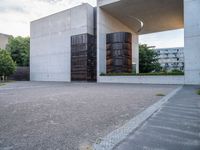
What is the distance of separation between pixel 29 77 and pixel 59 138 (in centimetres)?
3477

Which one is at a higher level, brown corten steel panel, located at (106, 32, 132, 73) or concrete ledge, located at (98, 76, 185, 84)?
brown corten steel panel, located at (106, 32, 132, 73)

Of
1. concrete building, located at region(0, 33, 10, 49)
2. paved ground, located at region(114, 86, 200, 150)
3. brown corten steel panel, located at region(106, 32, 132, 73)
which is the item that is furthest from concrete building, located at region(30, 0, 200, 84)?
concrete building, located at region(0, 33, 10, 49)

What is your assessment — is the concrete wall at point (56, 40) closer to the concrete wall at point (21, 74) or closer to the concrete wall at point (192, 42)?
the concrete wall at point (21, 74)

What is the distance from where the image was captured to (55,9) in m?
29.5

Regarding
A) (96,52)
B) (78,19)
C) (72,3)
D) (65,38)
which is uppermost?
(72,3)

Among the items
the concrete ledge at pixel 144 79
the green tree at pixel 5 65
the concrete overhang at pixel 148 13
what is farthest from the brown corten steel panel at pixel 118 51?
the green tree at pixel 5 65

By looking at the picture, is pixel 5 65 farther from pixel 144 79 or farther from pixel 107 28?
pixel 144 79

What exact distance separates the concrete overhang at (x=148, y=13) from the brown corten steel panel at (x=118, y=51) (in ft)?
11.6

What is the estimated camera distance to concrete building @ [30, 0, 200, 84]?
1794 centimetres

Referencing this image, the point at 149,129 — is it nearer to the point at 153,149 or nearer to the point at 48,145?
the point at 153,149

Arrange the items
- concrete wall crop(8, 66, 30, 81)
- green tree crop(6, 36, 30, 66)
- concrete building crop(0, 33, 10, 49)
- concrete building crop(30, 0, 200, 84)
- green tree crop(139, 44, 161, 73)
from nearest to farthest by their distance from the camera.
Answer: concrete building crop(30, 0, 200, 84) < concrete wall crop(8, 66, 30, 81) < green tree crop(139, 44, 161, 73) < green tree crop(6, 36, 30, 66) < concrete building crop(0, 33, 10, 49)

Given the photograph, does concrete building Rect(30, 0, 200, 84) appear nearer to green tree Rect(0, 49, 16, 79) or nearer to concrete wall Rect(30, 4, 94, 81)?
concrete wall Rect(30, 4, 94, 81)

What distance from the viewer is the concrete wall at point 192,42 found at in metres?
17.5

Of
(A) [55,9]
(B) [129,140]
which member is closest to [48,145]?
(B) [129,140]
